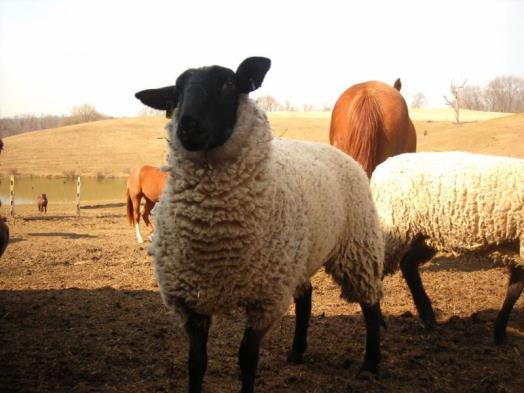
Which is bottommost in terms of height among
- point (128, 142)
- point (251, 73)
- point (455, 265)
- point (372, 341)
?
point (455, 265)

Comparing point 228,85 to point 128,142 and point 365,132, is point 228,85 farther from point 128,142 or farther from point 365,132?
point 128,142

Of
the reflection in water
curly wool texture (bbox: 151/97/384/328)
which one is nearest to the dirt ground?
curly wool texture (bbox: 151/97/384/328)

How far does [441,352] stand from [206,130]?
3.47 m

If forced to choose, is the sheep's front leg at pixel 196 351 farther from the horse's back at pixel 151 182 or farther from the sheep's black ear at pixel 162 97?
the horse's back at pixel 151 182

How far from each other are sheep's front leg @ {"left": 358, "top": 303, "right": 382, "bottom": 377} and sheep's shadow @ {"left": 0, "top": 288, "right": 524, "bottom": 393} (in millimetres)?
145

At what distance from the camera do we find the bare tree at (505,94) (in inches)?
3959

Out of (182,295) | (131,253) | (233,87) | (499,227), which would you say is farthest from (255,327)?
(131,253)

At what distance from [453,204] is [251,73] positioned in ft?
10.3

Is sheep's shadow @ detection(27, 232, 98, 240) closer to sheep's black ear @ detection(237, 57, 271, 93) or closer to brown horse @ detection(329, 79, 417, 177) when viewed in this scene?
brown horse @ detection(329, 79, 417, 177)

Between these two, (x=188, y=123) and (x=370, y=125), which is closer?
(x=188, y=123)

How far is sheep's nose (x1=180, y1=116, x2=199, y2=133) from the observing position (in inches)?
117

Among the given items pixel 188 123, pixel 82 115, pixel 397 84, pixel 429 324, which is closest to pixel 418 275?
pixel 429 324

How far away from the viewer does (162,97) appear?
353 centimetres

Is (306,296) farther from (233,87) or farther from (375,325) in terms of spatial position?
(233,87)
